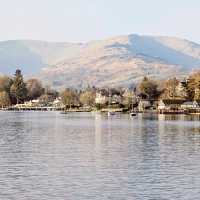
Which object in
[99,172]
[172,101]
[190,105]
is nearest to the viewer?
[99,172]

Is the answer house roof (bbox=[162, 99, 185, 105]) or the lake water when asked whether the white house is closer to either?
house roof (bbox=[162, 99, 185, 105])

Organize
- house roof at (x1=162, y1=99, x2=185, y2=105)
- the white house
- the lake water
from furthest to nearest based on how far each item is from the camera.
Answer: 1. house roof at (x1=162, y1=99, x2=185, y2=105)
2. the white house
3. the lake water

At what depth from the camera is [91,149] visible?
52000mm

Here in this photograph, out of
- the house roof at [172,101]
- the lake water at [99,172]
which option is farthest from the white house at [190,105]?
the lake water at [99,172]

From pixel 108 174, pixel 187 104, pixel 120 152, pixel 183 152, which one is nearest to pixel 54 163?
pixel 108 174

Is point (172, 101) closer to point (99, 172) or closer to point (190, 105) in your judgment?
point (190, 105)

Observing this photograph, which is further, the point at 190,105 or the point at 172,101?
the point at 172,101

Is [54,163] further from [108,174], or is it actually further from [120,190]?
[120,190]

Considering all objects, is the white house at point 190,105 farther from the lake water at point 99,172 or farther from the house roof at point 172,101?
the lake water at point 99,172

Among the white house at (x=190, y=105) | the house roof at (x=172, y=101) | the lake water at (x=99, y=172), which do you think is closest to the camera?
the lake water at (x=99, y=172)

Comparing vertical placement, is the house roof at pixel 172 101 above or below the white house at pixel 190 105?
above

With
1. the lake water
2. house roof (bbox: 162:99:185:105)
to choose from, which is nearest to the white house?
house roof (bbox: 162:99:185:105)

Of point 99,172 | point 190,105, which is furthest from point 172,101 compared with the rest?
point 99,172

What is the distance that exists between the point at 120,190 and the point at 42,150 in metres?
21.4
